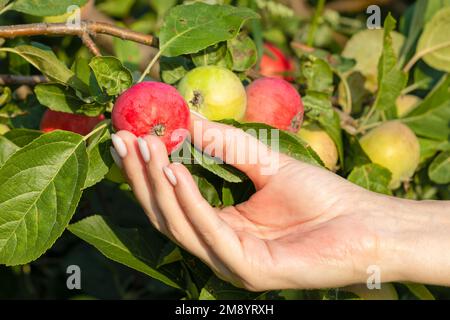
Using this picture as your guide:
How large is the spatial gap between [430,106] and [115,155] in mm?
804

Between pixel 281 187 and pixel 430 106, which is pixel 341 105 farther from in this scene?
pixel 281 187

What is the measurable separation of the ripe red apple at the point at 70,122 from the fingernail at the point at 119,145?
306mm

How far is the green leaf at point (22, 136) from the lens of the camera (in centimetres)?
142

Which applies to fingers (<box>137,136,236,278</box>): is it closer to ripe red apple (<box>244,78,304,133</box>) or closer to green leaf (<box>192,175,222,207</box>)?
green leaf (<box>192,175,222,207</box>)

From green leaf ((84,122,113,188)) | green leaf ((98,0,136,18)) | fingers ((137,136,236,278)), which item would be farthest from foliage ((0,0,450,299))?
green leaf ((98,0,136,18))

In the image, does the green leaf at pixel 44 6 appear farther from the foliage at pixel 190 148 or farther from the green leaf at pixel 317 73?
the green leaf at pixel 317 73

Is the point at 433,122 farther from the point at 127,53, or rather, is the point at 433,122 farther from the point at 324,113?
the point at 127,53

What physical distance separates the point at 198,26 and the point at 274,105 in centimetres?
20

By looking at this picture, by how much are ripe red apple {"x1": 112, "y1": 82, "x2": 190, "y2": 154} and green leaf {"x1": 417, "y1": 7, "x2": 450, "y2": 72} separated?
85 centimetres

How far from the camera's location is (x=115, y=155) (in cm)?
125
